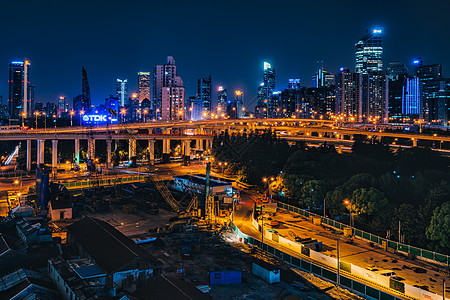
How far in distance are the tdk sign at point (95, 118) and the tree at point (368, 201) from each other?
71.9 metres

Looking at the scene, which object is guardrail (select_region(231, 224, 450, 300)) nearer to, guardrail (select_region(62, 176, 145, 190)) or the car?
the car

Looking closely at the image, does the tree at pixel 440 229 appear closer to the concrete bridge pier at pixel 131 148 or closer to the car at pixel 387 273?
the car at pixel 387 273

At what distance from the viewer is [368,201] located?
129 feet

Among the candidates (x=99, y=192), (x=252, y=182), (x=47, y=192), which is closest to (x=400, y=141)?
(x=252, y=182)

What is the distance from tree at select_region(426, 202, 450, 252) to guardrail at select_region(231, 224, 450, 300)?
8029 mm

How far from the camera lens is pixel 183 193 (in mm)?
58656

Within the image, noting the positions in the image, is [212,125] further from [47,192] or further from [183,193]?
[47,192]

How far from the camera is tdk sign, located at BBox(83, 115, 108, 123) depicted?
9650cm

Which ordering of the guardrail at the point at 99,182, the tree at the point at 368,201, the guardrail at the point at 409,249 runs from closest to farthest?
the guardrail at the point at 409,249 → the tree at the point at 368,201 → the guardrail at the point at 99,182

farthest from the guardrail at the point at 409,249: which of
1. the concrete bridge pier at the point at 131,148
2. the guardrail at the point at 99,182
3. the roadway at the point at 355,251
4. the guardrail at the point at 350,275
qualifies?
the concrete bridge pier at the point at 131,148

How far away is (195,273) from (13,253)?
1216 centimetres

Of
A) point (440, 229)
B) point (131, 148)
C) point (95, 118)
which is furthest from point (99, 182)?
point (440, 229)

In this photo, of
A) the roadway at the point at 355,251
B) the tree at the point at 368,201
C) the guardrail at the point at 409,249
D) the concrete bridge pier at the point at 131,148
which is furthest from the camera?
the concrete bridge pier at the point at 131,148

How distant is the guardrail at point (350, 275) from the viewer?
24.6m
